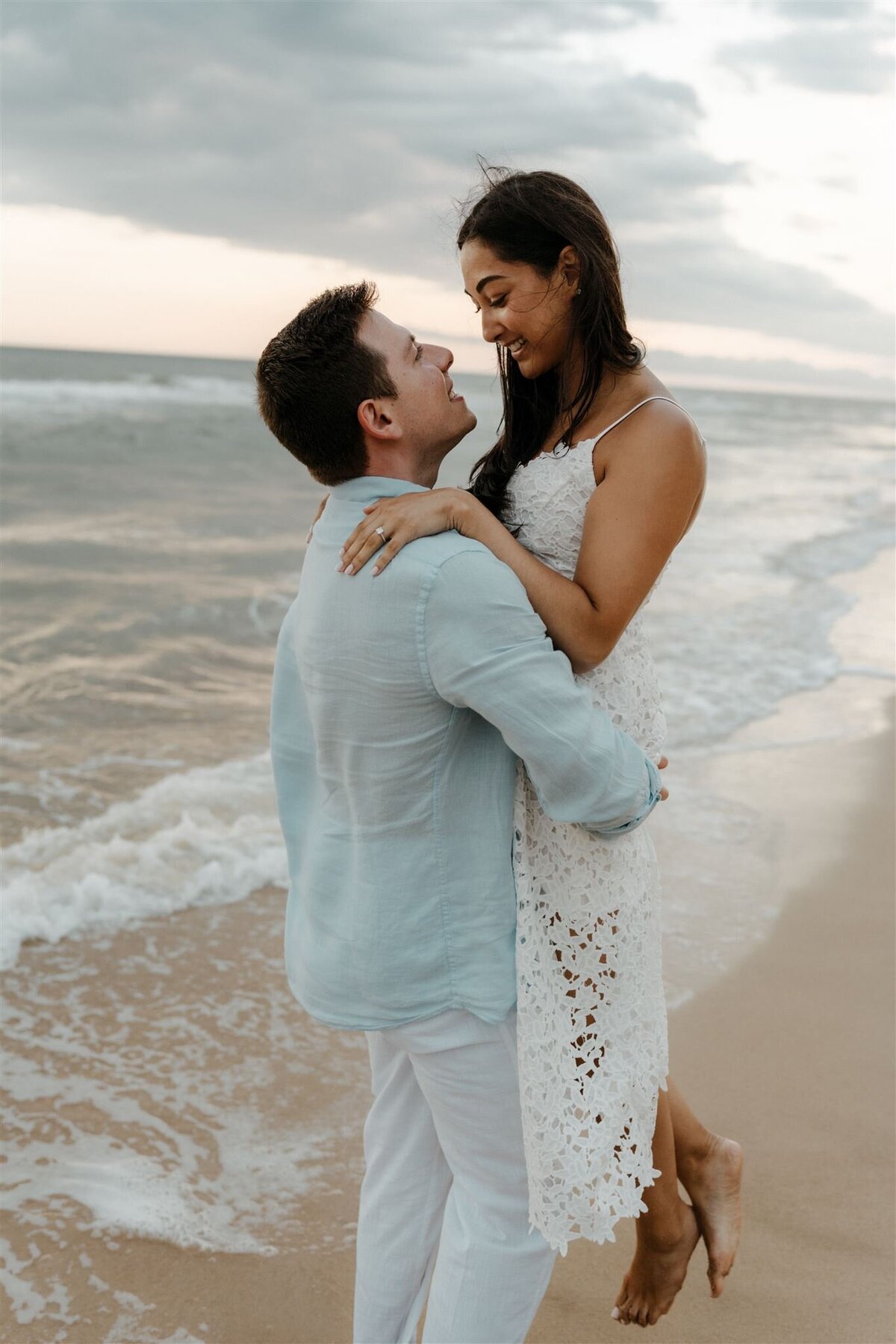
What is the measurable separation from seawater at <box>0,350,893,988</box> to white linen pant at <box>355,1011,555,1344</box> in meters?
1.37

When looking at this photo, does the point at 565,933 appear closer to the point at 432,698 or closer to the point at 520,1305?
the point at 432,698

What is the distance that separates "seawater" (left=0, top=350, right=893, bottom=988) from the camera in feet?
15.6

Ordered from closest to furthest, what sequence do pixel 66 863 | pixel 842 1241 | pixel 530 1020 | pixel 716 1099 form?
pixel 530 1020, pixel 842 1241, pixel 716 1099, pixel 66 863

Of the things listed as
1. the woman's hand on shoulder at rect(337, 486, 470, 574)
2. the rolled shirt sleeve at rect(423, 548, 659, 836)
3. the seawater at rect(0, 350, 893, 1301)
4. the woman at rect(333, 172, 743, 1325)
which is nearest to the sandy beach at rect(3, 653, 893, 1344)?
the seawater at rect(0, 350, 893, 1301)

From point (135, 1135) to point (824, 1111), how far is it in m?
1.92

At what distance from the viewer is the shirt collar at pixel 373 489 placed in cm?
194

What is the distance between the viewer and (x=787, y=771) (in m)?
5.97

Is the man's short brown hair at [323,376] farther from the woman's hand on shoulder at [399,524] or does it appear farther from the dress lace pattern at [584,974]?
the dress lace pattern at [584,974]

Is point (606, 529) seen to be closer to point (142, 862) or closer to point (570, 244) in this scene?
point (570, 244)

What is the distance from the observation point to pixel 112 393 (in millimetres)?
32719

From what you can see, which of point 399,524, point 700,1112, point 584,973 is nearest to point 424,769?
point 399,524

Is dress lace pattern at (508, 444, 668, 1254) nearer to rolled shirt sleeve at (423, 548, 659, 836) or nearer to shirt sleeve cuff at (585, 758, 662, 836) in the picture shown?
shirt sleeve cuff at (585, 758, 662, 836)

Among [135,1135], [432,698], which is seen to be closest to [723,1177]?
[432,698]

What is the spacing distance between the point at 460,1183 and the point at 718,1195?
70cm
